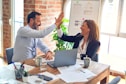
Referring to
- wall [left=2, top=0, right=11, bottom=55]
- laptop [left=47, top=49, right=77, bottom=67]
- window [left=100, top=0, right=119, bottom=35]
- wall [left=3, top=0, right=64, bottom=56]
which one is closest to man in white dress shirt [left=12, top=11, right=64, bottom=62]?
laptop [left=47, top=49, right=77, bottom=67]

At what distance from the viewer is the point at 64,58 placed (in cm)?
234

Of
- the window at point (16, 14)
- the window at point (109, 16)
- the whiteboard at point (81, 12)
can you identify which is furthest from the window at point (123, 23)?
the window at point (16, 14)

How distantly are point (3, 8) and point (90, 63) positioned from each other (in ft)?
10.1

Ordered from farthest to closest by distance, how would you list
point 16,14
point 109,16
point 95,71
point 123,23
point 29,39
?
point 16,14 → point 109,16 → point 123,23 → point 29,39 → point 95,71

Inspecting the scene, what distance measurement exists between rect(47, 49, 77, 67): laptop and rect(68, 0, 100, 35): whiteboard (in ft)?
5.47

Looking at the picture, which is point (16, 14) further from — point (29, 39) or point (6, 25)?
point (29, 39)

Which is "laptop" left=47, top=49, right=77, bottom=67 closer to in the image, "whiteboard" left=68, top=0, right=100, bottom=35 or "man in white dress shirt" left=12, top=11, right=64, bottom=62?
"man in white dress shirt" left=12, top=11, right=64, bottom=62

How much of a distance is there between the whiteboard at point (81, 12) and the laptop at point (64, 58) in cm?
167

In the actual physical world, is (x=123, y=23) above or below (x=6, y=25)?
above

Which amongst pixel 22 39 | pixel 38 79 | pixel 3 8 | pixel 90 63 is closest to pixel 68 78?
pixel 38 79

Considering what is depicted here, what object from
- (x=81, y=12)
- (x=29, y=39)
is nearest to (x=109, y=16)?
(x=81, y=12)

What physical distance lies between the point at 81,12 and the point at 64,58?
191 centimetres

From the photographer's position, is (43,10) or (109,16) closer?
(109,16)

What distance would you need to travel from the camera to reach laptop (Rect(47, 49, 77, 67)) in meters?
2.29
